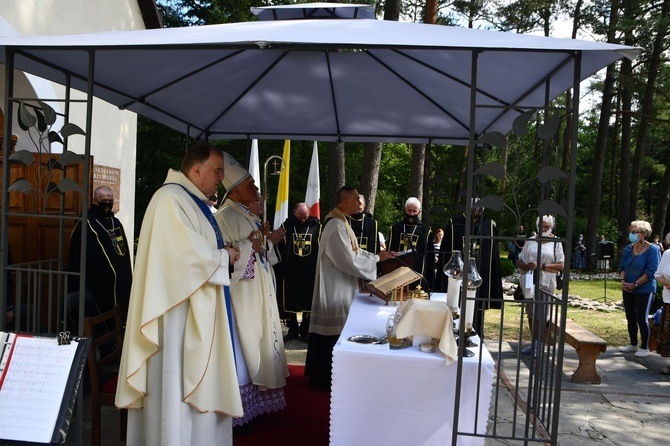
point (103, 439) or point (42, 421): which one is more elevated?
point (42, 421)

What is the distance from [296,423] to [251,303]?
3.69ft

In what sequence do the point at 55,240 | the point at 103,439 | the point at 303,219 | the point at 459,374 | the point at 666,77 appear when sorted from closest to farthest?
the point at 459,374 < the point at 103,439 < the point at 55,240 < the point at 303,219 < the point at 666,77

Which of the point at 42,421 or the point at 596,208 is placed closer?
the point at 42,421

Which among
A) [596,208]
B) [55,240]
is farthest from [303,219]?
[596,208]

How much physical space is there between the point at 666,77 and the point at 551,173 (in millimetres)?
21605

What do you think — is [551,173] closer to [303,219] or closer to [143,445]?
[143,445]

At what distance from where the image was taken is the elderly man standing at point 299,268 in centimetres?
835

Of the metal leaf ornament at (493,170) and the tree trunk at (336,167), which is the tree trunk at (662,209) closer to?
the tree trunk at (336,167)

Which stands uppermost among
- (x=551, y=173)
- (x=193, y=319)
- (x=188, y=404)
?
(x=551, y=173)

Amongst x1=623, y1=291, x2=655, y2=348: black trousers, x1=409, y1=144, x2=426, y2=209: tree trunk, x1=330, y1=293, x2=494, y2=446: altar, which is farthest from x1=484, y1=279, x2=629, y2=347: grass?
x1=330, y1=293, x2=494, y2=446: altar

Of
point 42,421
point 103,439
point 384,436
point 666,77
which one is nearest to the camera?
point 42,421

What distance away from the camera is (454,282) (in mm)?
3939

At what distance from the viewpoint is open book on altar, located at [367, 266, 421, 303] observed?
471cm

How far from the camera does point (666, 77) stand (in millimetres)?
21359
